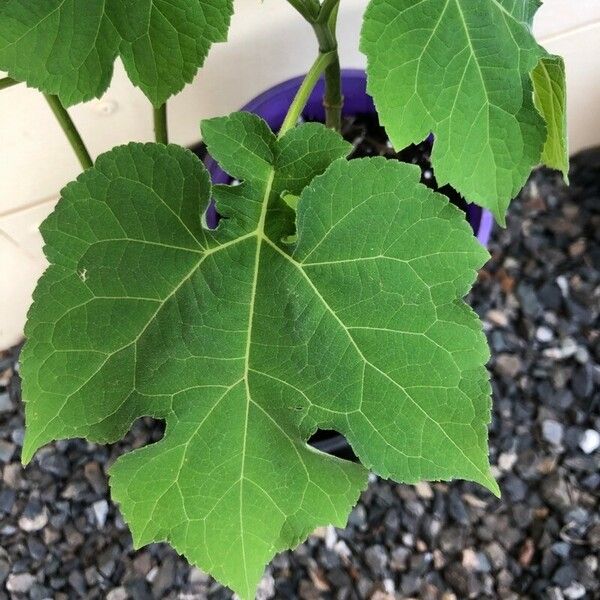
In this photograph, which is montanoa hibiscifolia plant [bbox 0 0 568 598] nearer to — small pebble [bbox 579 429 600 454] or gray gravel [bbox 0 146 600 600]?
gray gravel [bbox 0 146 600 600]

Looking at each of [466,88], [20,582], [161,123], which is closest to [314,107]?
[161,123]

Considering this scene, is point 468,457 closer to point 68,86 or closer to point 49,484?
point 68,86

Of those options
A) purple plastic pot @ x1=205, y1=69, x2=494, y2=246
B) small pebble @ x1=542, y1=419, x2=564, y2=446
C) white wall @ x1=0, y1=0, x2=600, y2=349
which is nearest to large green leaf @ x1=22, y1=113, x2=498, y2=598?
purple plastic pot @ x1=205, y1=69, x2=494, y2=246

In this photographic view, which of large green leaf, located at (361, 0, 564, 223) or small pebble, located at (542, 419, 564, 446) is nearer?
large green leaf, located at (361, 0, 564, 223)

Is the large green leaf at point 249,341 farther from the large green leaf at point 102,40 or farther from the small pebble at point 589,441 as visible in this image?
the small pebble at point 589,441

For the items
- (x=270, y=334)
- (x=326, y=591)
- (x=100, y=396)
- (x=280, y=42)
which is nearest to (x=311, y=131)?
(x=270, y=334)

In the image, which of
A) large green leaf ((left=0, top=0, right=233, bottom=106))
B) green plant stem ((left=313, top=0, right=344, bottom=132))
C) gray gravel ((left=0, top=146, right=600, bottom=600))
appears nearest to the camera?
large green leaf ((left=0, top=0, right=233, bottom=106))

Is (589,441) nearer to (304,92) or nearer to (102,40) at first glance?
(304,92)

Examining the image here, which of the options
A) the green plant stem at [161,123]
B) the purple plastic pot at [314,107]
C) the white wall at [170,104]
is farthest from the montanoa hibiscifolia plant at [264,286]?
the white wall at [170,104]
